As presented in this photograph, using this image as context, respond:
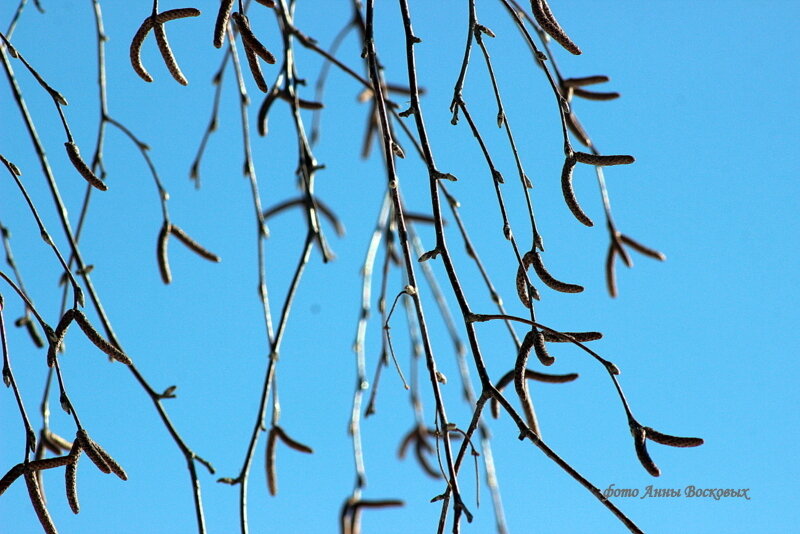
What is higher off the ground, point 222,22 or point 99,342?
point 222,22

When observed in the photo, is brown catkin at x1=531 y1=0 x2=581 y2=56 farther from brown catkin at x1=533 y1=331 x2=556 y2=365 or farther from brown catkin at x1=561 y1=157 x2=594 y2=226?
brown catkin at x1=533 y1=331 x2=556 y2=365

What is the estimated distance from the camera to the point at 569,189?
0.89m

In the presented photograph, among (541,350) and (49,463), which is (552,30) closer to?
(541,350)

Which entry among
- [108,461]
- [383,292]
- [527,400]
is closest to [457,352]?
[383,292]

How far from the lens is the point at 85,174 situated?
91 centimetres

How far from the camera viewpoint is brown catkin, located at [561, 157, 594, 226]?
887 millimetres

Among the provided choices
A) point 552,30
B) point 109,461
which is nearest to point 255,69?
point 552,30

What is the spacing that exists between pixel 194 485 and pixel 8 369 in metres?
0.23

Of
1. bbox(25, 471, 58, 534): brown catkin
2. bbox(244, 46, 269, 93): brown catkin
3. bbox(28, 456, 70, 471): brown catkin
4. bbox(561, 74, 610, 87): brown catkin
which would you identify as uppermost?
bbox(561, 74, 610, 87): brown catkin

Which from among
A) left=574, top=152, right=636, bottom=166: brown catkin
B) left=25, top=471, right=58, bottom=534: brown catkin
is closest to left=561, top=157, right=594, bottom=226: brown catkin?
left=574, top=152, right=636, bottom=166: brown catkin

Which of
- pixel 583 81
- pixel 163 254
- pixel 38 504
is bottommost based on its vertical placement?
pixel 38 504

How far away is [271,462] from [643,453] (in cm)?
65

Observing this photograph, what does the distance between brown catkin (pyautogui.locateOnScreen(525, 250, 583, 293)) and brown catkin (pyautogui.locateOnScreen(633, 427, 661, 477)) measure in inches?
5.3

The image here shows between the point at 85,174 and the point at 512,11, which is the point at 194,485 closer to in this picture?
the point at 85,174
